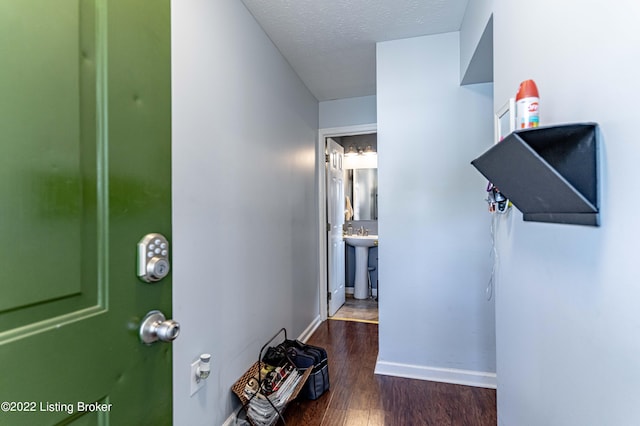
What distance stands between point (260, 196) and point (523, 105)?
1.61 m

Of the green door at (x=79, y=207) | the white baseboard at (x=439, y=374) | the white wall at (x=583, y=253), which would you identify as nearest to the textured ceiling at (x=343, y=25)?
the white wall at (x=583, y=253)

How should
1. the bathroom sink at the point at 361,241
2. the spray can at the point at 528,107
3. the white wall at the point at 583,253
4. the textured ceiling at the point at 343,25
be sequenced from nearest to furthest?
the white wall at the point at 583,253
the spray can at the point at 528,107
the textured ceiling at the point at 343,25
the bathroom sink at the point at 361,241

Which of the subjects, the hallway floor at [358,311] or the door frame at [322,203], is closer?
the door frame at [322,203]

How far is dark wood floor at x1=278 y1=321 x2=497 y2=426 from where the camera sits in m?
1.81

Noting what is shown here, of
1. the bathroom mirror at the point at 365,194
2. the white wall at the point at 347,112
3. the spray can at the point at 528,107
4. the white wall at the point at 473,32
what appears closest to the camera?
the spray can at the point at 528,107

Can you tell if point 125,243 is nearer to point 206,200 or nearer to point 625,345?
point 206,200

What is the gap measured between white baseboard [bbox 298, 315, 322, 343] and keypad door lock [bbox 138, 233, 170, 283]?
2.39 m

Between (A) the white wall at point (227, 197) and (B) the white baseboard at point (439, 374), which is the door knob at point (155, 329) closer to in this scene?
(A) the white wall at point (227, 197)

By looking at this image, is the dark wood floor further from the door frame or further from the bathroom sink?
the bathroom sink

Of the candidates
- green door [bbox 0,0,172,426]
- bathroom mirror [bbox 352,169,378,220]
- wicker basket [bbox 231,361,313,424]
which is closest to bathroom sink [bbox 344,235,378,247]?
bathroom mirror [bbox 352,169,378,220]

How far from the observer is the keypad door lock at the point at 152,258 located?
2.17 ft

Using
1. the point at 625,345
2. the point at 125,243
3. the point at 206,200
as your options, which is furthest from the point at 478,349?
the point at 125,243

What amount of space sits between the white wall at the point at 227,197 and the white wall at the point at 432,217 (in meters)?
0.82

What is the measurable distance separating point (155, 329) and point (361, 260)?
12.5 feet
